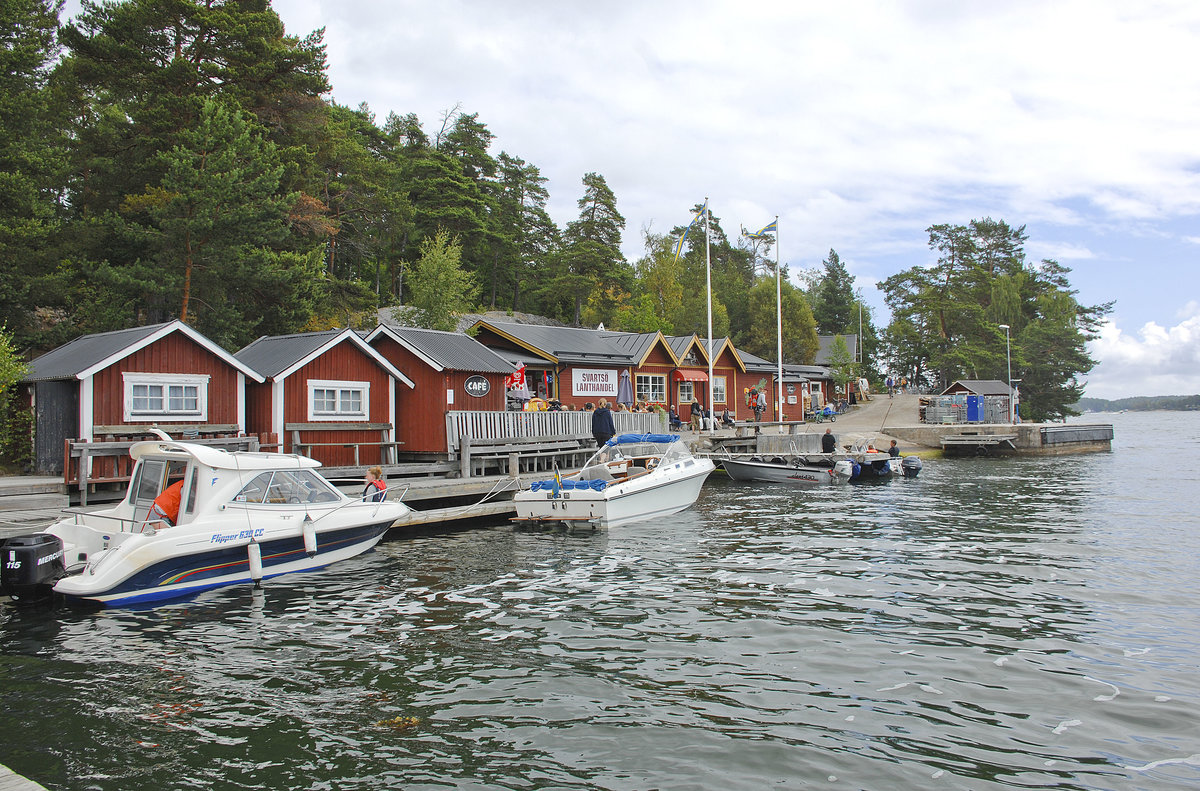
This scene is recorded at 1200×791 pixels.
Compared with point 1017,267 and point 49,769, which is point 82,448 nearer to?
point 49,769

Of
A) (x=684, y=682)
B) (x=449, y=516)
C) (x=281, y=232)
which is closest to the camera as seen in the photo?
(x=684, y=682)

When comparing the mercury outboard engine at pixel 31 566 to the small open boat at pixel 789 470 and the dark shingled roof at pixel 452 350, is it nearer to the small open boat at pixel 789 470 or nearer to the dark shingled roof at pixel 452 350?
the dark shingled roof at pixel 452 350

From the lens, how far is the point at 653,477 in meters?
18.7

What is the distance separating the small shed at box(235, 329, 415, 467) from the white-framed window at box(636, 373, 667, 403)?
16.3 metres

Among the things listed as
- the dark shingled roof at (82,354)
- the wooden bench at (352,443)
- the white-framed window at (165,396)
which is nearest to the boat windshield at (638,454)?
the wooden bench at (352,443)

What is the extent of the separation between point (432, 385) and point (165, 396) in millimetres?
6674

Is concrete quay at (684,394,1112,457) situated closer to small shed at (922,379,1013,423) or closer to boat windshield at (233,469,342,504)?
small shed at (922,379,1013,423)

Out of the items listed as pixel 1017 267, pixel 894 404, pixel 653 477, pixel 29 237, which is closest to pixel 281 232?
pixel 29 237

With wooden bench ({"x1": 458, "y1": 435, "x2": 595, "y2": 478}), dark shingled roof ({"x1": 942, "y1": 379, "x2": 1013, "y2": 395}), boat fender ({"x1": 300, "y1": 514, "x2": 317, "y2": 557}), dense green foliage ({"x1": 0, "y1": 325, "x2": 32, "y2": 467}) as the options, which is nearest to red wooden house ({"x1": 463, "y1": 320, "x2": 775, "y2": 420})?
wooden bench ({"x1": 458, "y1": 435, "x2": 595, "y2": 478})

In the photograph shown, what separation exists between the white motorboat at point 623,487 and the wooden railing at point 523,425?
3.01m

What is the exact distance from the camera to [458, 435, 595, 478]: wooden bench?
2022cm

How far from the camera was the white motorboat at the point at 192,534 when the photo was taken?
34.8 ft

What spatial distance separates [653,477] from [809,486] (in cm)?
1086

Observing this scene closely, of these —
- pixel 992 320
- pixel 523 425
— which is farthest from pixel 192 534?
pixel 992 320
